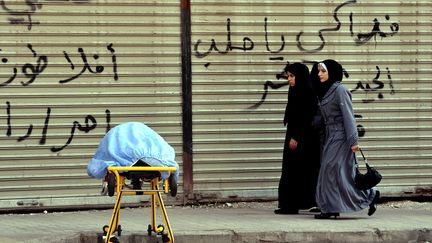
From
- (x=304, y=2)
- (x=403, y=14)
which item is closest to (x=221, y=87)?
(x=304, y=2)

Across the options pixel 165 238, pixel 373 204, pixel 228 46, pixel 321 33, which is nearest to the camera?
pixel 165 238

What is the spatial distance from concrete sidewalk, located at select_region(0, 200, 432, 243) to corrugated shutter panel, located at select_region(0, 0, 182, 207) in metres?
0.46

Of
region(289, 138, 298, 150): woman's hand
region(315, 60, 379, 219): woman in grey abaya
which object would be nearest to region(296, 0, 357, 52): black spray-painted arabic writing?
region(315, 60, 379, 219): woman in grey abaya

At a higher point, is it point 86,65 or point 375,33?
point 375,33

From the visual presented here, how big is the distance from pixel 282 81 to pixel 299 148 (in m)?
1.13

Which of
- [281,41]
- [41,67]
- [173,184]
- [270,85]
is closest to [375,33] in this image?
[281,41]

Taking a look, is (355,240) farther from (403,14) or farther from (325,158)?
(403,14)

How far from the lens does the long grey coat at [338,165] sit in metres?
9.32

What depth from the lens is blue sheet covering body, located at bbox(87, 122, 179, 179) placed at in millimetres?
7023

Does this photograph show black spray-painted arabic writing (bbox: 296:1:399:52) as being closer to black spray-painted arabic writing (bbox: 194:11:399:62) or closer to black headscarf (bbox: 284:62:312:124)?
black spray-painted arabic writing (bbox: 194:11:399:62)

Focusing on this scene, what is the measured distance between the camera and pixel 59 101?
998cm

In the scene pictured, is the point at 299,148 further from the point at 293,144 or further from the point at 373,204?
the point at 373,204

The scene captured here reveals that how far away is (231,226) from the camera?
873cm

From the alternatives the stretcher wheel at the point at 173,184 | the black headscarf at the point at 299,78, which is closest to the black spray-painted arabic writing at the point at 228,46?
the black headscarf at the point at 299,78
